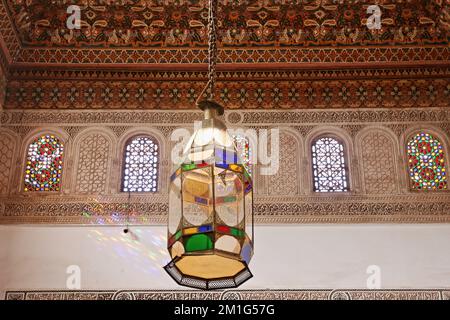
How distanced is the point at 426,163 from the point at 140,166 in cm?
257

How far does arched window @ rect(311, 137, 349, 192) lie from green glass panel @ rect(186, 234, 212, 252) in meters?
3.21

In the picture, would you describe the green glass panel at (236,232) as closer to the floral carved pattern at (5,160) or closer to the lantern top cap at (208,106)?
the lantern top cap at (208,106)

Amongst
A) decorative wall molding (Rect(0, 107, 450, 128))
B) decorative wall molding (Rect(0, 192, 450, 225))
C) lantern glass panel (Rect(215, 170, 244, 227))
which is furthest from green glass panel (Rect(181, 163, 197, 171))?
decorative wall molding (Rect(0, 107, 450, 128))

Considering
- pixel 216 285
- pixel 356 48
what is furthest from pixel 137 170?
pixel 216 285

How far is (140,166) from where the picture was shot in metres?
6.46

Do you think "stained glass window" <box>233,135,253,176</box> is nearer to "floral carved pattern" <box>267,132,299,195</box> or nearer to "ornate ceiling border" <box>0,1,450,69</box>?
"floral carved pattern" <box>267,132,299,195</box>

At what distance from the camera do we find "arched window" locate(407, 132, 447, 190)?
6352 millimetres

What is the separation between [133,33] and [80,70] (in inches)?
24.0

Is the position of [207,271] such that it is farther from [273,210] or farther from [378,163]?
[378,163]

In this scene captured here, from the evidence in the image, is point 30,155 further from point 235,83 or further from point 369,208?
point 369,208

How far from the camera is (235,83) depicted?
678 centimetres

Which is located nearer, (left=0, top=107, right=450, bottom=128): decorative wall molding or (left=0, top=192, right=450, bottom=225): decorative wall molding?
(left=0, top=192, right=450, bottom=225): decorative wall molding

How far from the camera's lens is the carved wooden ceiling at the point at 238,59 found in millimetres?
6684

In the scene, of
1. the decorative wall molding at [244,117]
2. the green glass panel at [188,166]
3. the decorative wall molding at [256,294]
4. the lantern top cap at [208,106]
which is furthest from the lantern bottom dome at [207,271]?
the decorative wall molding at [244,117]
